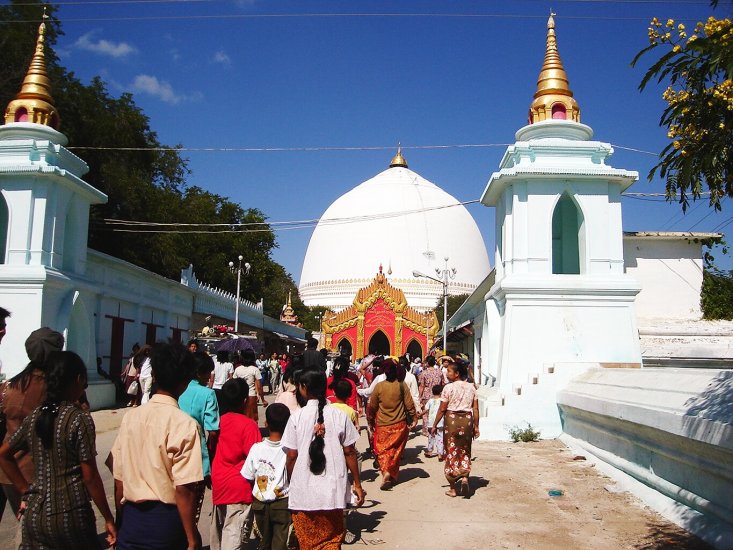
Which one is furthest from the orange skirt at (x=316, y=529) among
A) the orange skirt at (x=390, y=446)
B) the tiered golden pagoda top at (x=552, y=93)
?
the tiered golden pagoda top at (x=552, y=93)

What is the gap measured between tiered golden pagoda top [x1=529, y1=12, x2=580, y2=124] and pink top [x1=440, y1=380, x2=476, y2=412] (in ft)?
27.2

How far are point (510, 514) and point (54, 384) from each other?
4.93 metres

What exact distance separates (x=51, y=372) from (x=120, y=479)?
676 mm

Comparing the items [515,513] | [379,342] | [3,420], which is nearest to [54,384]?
[3,420]

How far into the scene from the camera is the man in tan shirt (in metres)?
3.35

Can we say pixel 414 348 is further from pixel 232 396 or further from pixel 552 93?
pixel 232 396

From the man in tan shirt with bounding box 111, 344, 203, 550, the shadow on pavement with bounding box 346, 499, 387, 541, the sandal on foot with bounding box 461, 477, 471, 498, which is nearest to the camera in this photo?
the man in tan shirt with bounding box 111, 344, 203, 550

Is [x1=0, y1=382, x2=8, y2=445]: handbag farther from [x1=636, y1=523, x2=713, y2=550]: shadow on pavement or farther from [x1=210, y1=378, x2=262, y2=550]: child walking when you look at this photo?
[x1=636, y1=523, x2=713, y2=550]: shadow on pavement

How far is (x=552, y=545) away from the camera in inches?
229

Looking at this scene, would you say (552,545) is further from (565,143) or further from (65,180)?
(65,180)

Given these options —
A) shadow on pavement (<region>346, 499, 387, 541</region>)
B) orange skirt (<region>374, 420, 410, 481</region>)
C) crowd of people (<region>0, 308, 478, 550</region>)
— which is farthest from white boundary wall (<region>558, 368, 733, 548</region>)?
crowd of people (<region>0, 308, 478, 550</region>)

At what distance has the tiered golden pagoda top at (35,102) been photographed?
47.9 ft

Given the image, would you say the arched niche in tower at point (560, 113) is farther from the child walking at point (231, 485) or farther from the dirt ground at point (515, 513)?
the child walking at point (231, 485)

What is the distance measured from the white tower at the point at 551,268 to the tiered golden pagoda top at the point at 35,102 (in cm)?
976
